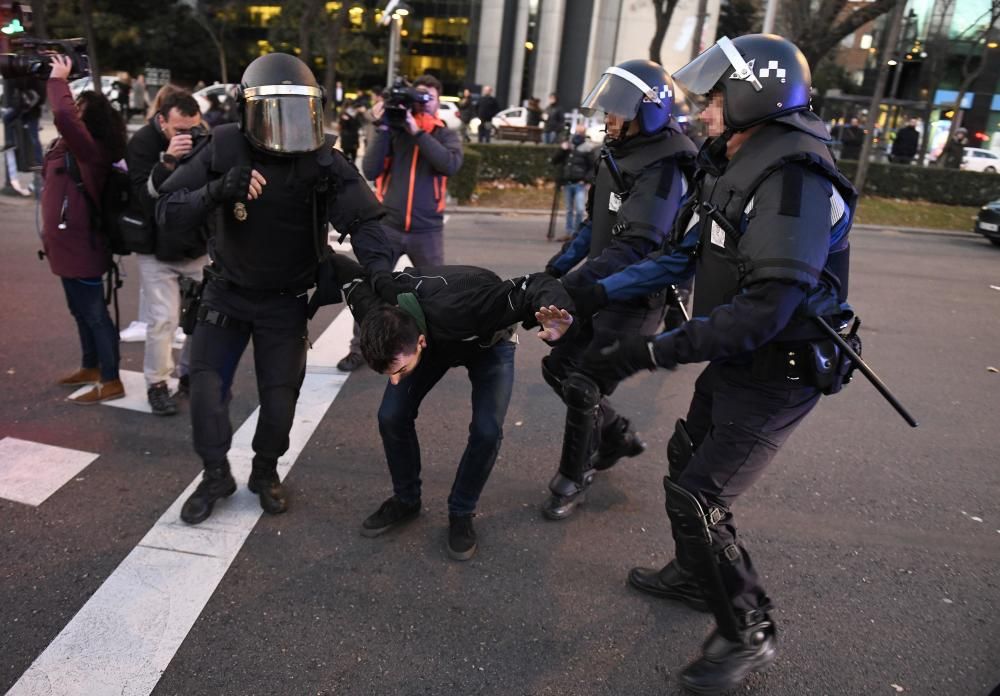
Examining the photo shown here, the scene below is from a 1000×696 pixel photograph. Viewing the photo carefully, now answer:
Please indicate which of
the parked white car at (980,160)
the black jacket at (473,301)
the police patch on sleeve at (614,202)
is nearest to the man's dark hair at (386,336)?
the black jacket at (473,301)

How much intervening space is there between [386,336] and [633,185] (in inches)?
54.6

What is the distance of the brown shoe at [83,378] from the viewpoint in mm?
4902

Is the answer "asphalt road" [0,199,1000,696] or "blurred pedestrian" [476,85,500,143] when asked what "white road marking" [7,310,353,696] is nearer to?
"asphalt road" [0,199,1000,696]

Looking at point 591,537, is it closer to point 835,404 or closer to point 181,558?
point 181,558

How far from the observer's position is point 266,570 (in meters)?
3.19

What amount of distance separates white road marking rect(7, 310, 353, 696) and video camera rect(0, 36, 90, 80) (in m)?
2.23

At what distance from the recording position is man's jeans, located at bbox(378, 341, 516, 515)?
3275mm

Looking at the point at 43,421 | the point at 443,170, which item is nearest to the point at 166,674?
the point at 43,421

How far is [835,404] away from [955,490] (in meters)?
1.25

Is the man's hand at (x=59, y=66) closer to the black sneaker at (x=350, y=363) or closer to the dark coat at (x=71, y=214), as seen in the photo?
the dark coat at (x=71, y=214)

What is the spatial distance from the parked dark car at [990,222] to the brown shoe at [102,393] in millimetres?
14276

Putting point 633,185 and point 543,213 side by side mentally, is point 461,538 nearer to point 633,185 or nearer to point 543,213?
point 633,185

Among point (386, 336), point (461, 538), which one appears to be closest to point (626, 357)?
point (386, 336)

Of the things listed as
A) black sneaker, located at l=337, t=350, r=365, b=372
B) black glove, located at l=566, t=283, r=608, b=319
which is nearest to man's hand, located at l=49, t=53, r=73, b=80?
black sneaker, located at l=337, t=350, r=365, b=372
